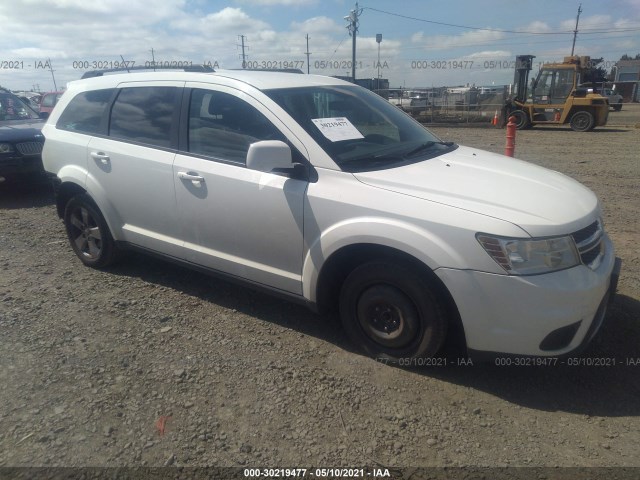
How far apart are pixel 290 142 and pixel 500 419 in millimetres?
2089

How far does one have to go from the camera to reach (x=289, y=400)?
2.87 m

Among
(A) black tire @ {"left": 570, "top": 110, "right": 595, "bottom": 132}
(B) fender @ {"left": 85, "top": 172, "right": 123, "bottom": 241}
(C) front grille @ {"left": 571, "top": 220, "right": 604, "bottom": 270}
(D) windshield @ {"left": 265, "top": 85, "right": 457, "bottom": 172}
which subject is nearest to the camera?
(C) front grille @ {"left": 571, "top": 220, "right": 604, "bottom": 270}

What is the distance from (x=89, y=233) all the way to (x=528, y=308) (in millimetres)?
3946

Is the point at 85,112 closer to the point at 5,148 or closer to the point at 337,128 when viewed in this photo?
the point at 337,128

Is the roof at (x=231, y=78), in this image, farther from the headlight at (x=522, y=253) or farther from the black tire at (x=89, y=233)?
the headlight at (x=522, y=253)

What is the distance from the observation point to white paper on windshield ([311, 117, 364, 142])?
131 inches

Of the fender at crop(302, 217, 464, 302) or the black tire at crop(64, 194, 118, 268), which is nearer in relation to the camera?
the fender at crop(302, 217, 464, 302)

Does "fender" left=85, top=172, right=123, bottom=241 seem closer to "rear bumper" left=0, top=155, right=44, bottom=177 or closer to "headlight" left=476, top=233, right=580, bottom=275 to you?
"headlight" left=476, top=233, right=580, bottom=275

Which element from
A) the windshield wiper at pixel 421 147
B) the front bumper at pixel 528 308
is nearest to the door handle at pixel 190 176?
the windshield wiper at pixel 421 147

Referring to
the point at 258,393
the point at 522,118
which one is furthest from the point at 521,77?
the point at 258,393

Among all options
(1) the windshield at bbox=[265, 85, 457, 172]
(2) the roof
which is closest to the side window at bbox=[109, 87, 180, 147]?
(2) the roof

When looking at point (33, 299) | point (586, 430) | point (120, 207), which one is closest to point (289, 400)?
point (586, 430)

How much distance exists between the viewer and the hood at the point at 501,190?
265 cm

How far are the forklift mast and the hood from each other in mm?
18519
